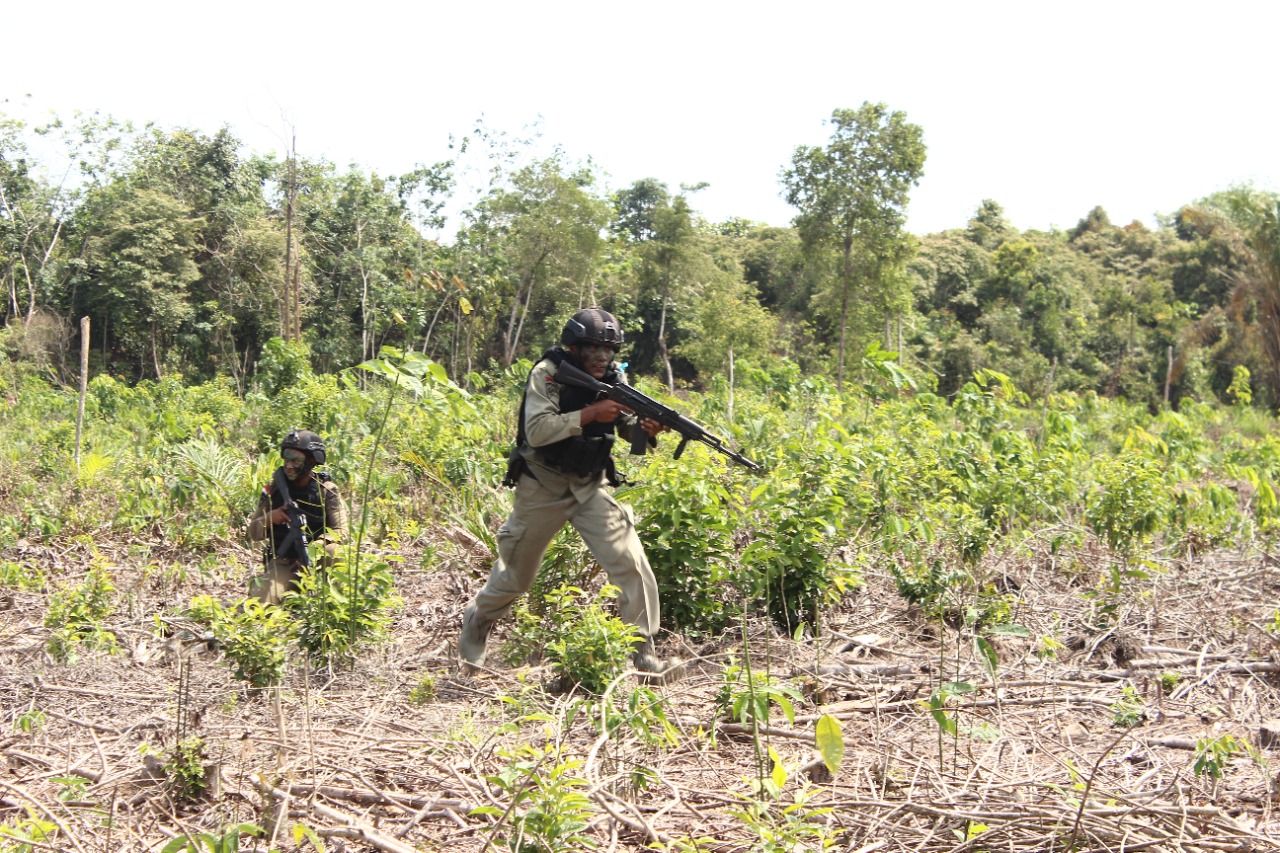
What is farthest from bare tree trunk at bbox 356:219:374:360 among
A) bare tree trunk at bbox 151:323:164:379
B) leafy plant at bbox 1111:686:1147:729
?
leafy plant at bbox 1111:686:1147:729

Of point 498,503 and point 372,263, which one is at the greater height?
point 372,263

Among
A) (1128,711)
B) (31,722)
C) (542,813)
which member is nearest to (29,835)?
(31,722)

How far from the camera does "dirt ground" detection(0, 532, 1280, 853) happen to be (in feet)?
9.47

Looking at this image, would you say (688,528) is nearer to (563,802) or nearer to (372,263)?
(563,802)

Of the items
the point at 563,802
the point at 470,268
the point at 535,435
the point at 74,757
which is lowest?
the point at 74,757

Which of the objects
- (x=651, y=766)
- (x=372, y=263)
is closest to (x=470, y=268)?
(x=372, y=263)

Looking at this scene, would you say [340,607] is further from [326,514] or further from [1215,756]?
[1215,756]

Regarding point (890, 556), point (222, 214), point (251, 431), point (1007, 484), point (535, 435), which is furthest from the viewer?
point (222, 214)

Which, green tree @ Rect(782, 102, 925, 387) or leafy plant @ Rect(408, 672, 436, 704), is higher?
green tree @ Rect(782, 102, 925, 387)

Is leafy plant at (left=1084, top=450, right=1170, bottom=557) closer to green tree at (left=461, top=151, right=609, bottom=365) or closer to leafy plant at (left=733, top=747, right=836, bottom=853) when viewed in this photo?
leafy plant at (left=733, top=747, right=836, bottom=853)

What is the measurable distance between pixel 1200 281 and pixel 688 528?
103 ft

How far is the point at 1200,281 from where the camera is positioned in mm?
31516

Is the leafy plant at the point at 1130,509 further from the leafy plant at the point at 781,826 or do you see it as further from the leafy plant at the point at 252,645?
the leafy plant at the point at 252,645

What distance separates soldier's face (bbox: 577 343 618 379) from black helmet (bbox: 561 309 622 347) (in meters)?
0.04
